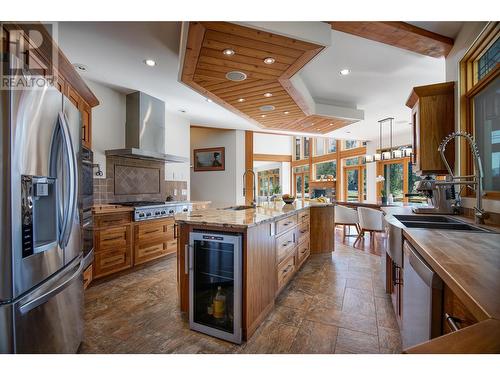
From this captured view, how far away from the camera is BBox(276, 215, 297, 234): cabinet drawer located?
2359mm

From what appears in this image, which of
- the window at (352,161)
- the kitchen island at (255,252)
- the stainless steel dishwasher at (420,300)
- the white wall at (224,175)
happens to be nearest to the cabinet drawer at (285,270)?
the kitchen island at (255,252)

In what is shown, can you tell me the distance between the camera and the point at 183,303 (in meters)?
2.16

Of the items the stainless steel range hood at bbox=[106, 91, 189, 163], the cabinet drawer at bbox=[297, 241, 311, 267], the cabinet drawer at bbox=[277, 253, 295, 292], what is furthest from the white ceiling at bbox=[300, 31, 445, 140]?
the stainless steel range hood at bbox=[106, 91, 189, 163]

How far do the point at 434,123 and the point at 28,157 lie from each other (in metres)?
3.30

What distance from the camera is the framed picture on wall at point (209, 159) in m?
6.54

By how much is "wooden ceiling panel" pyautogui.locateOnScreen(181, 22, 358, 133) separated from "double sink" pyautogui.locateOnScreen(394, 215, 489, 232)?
68.8 inches

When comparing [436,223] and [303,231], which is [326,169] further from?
[436,223]

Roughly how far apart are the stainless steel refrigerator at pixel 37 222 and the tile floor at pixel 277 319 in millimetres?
499

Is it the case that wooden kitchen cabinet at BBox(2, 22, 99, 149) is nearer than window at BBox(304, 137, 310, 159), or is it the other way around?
wooden kitchen cabinet at BBox(2, 22, 99, 149)

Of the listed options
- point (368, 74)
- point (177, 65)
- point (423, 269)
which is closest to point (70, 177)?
point (423, 269)

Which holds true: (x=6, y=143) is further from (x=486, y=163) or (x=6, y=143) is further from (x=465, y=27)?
(x=465, y=27)

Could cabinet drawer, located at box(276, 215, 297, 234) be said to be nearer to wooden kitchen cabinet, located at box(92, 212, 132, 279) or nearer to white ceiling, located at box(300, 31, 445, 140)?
white ceiling, located at box(300, 31, 445, 140)

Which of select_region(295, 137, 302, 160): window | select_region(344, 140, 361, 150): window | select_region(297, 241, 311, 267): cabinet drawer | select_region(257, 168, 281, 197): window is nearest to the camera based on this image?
select_region(297, 241, 311, 267): cabinet drawer
